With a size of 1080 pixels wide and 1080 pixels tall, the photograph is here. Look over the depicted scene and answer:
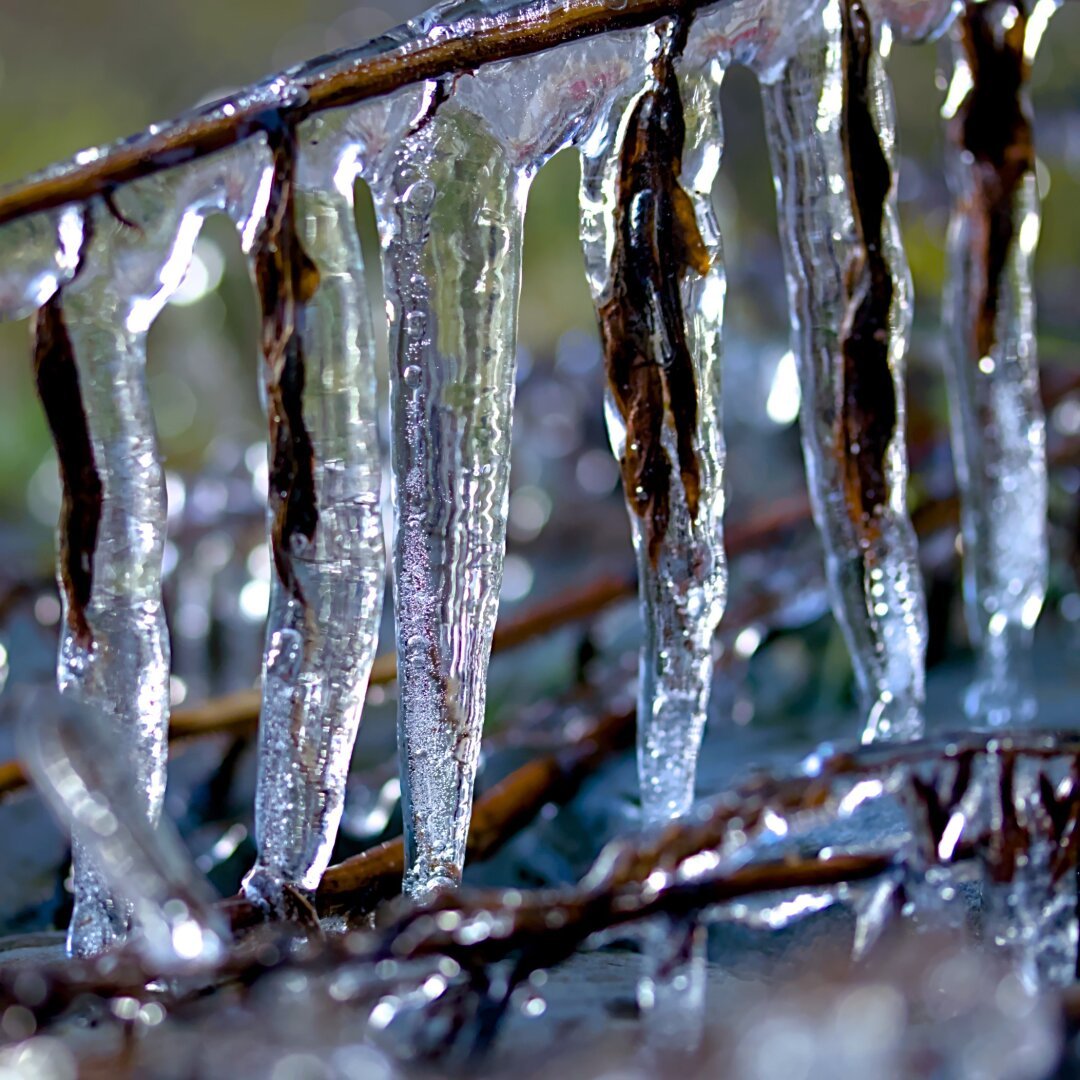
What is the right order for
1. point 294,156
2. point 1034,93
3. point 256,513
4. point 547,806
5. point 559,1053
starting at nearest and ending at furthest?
point 559,1053 → point 294,156 → point 547,806 → point 256,513 → point 1034,93

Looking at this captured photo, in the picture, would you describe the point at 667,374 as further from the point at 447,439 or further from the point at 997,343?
the point at 997,343

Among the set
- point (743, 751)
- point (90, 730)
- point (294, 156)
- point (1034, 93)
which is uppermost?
point (1034, 93)

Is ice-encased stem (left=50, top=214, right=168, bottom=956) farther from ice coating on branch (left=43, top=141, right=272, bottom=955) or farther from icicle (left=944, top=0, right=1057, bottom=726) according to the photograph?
icicle (left=944, top=0, right=1057, bottom=726)

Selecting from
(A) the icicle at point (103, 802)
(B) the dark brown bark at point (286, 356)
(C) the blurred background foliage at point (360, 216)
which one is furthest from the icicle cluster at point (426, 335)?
(C) the blurred background foliage at point (360, 216)

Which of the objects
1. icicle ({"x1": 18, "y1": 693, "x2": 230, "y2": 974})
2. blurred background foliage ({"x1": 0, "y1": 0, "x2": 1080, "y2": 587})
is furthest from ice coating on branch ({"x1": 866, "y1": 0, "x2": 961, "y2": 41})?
blurred background foliage ({"x1": 0, "y1": 0, "x2": 1080, "y2": 587})

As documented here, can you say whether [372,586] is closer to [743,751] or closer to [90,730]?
[90,730]

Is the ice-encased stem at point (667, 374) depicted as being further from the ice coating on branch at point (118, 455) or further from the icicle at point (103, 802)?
the icicle at point (103, 802)

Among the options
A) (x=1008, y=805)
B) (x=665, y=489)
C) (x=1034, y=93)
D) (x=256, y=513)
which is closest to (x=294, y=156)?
(x=665, y=489)
